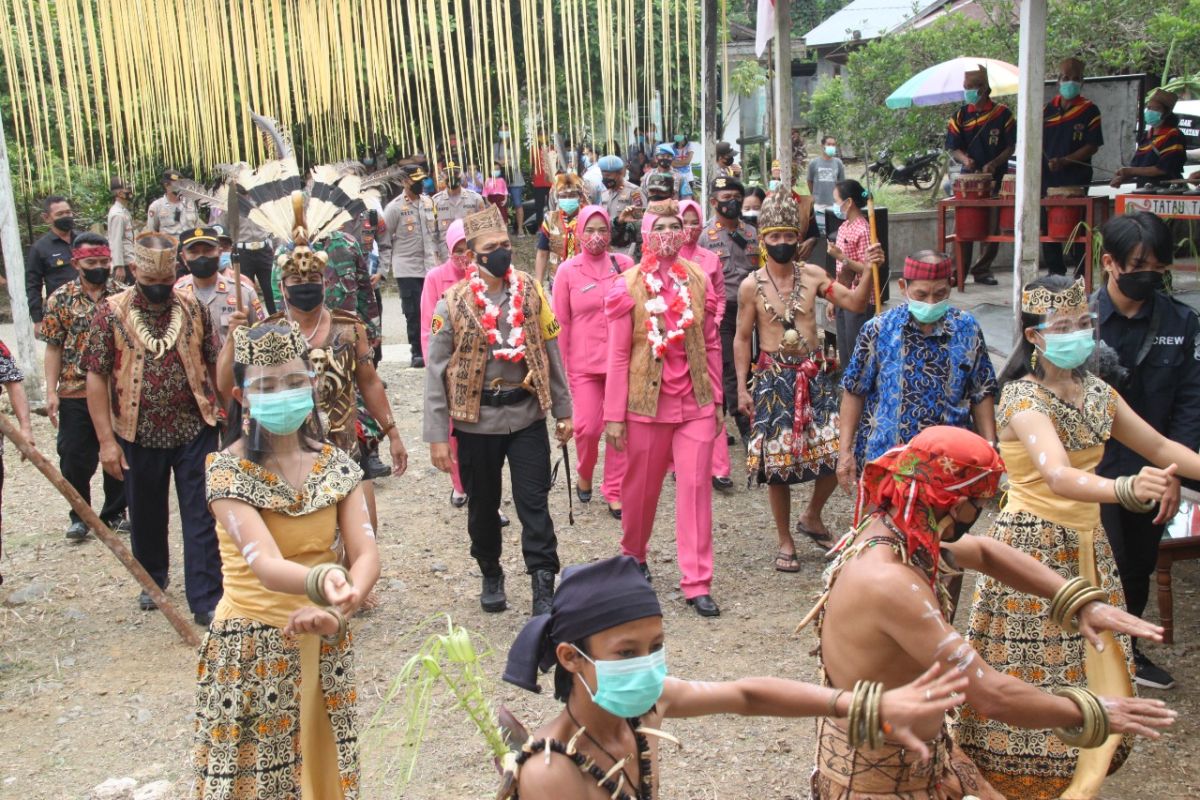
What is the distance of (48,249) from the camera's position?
10.7 m

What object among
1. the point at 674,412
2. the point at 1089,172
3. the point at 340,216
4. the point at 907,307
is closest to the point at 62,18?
the point at 340,216

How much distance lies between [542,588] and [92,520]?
7.32ft

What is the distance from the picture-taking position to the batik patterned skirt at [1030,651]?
13.3 feet

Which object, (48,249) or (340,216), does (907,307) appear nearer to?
(340,216)

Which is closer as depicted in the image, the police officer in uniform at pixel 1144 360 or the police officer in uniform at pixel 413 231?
the police officer in uniform at pixel 1144 360

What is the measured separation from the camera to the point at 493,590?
662cm

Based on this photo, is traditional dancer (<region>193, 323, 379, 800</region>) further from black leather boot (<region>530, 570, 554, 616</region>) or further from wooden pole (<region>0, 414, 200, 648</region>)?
black leather boot (<region>530, 570, 554, 616</region>)

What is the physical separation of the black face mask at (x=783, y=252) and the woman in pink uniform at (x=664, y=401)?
28.5 inches

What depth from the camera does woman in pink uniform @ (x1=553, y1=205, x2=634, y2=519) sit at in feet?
26.8

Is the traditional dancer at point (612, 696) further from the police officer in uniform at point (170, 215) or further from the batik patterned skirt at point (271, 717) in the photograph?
the police officer in uniform at point (170, 215)

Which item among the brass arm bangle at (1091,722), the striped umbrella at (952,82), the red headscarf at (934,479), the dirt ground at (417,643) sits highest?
the striped umbrella at (952,82)

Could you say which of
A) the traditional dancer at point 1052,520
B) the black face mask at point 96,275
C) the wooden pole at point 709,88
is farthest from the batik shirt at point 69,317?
the wooden pole at point 709,88

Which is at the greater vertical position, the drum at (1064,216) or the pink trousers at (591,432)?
the drum at (1064,216)

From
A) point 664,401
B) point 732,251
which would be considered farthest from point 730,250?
point 664,401
